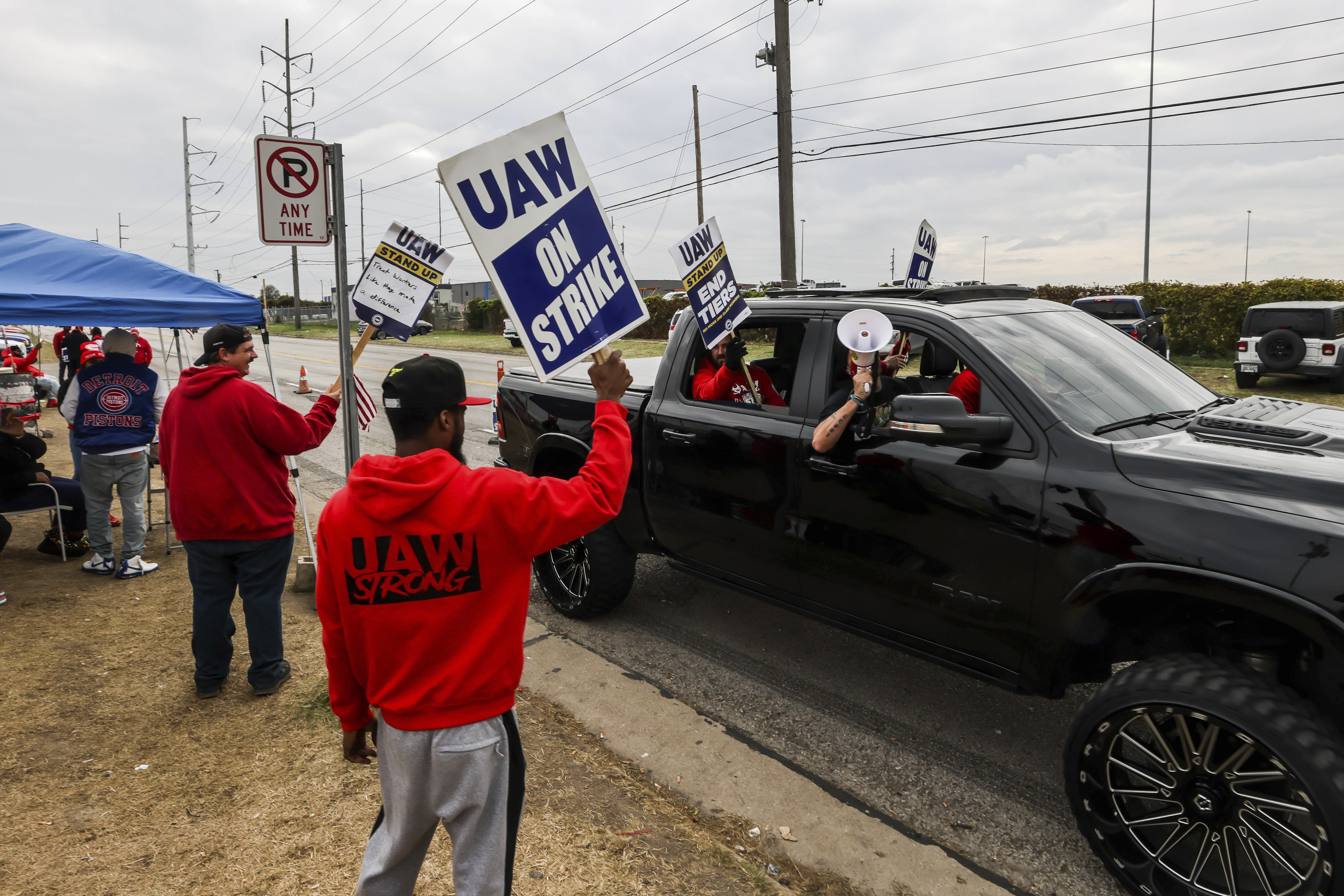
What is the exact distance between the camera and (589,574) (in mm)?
4902

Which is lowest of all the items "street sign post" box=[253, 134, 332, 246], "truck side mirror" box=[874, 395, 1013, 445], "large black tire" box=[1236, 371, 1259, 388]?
"truck side mirror" box=[874, 395, 1013, 445]

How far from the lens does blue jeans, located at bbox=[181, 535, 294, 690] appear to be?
3961 millimetres

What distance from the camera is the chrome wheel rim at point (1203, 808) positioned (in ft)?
7.80

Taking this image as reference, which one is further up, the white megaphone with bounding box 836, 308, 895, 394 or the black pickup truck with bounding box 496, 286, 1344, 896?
the white megaphone with bounding box 836, 308, 895, 394

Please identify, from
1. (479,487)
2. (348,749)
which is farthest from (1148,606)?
(348,749)

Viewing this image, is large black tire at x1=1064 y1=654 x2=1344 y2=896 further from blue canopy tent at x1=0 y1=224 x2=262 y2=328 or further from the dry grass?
blue canopy tent at x1=0 y1=224 x2=262 y2=328

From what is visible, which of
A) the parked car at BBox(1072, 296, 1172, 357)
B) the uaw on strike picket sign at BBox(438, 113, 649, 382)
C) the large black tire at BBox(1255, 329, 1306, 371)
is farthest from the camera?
the parked car at BBox(1072, 296, 1172, 357)

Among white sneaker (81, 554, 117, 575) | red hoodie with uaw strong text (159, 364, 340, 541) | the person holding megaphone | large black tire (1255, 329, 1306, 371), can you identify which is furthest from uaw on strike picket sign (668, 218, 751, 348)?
large black tire (1255, 329, 1306, 371)

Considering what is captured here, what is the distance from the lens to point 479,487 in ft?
6.10

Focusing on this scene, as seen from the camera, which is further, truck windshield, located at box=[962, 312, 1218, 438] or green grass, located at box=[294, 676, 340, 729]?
green grass, located at box=[294, 676, 340, 729]

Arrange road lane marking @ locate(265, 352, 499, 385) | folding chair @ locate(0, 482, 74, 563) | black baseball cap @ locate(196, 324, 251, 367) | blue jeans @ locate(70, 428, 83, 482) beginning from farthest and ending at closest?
road lane marking @ locate(265, 352, 499, 385)
folding chair @ locate(0, 482, 74, 563)
blue jeans @ locate(70, 428, 83, 482)
black baseball cap @ locate(196, 324, 251, 367)

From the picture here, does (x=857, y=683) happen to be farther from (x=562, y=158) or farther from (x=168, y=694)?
(x=168, y=694)

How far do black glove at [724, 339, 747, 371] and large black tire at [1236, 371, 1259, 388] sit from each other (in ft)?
53.4

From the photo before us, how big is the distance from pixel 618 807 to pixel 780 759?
81cm
